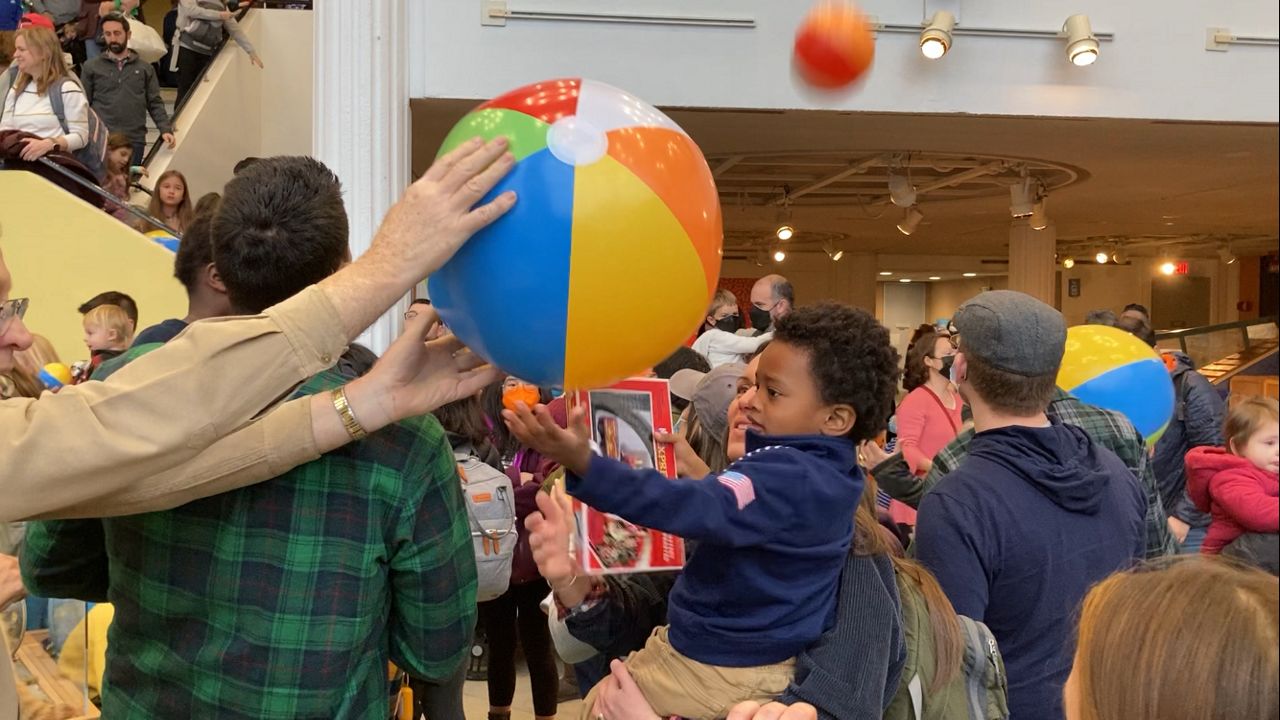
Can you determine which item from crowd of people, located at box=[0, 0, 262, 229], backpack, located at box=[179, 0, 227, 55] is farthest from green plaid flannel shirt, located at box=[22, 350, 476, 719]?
backpack, located at box=[179, 0, 227, 55]

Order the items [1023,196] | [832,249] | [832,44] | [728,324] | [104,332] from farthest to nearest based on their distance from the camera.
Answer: [832,249] < [1023,196] < [728,324] < [832,44] < [104,332]

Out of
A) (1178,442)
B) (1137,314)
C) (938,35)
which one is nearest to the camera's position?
(1178,442)

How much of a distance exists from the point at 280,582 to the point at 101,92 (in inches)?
298

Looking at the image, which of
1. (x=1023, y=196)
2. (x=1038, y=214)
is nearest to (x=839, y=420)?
(x=1023, y=196)

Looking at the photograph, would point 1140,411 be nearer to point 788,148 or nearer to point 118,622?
point 118,622

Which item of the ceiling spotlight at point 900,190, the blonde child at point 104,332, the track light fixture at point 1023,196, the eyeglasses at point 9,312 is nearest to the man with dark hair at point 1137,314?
the eyeglasses at point 9,312

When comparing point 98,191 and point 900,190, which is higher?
point 900,190

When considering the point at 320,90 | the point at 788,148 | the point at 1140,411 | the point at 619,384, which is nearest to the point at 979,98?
the point at 788,148

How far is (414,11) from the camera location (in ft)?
20.3

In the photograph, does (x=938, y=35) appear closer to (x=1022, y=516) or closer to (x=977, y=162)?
(x=977, y=162)

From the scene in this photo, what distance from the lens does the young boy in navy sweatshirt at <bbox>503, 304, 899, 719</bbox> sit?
1.32m

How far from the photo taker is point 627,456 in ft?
4.80

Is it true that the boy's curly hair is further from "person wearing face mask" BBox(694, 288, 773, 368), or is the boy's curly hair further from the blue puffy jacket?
"person wearing face mask" BBox(694, 288, 773, 368)

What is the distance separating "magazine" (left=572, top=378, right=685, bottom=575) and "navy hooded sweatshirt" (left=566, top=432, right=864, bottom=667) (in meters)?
0.08
